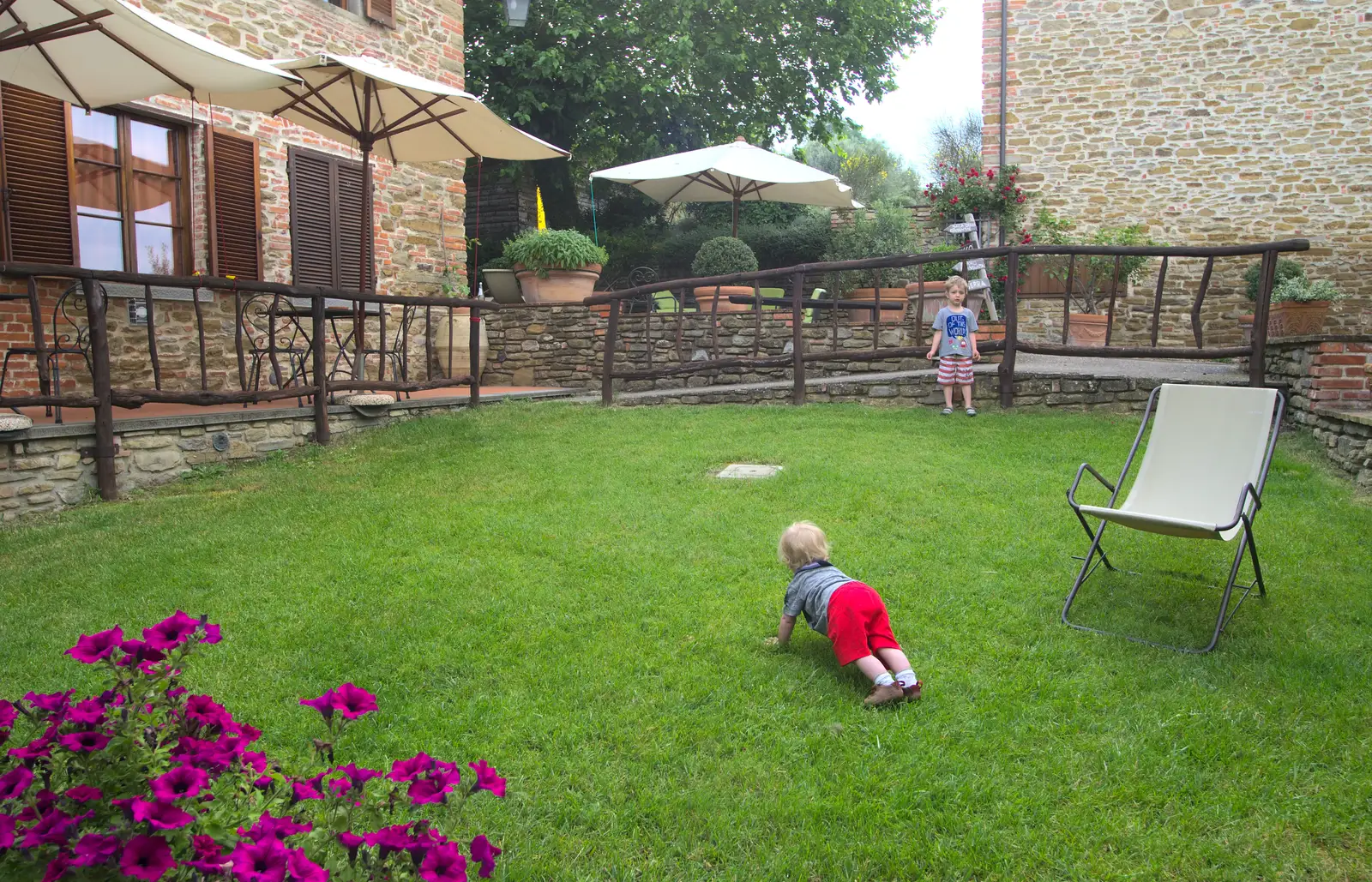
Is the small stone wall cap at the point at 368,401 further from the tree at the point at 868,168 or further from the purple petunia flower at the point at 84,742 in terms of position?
the tree at the point at 868,168

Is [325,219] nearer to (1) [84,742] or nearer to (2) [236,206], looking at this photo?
(2) [236,206]

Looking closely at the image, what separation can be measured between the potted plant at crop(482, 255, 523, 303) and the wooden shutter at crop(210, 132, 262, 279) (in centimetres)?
330

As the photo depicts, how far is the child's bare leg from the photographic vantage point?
2803 millimetres

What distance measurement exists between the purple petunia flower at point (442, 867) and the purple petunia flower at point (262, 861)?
18 cm

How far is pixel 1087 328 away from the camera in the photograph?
10.8 meters

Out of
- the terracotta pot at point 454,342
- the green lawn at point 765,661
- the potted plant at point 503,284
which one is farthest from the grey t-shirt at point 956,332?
the potted plant at point 503,284

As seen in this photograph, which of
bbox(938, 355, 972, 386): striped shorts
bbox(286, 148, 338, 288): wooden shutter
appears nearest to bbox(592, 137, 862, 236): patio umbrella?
bbox(286, 148, 338, 288): wooden shutter

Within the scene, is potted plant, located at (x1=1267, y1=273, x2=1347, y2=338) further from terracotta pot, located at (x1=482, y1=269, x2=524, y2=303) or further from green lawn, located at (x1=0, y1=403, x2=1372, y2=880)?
terracotta pot, located at (x1=482, y1=269, x2=524, y2=303)

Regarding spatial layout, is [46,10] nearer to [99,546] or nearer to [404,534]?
[99,546]

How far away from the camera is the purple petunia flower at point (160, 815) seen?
1.16 metres

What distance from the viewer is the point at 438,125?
776cm

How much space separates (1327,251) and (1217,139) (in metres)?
2.01

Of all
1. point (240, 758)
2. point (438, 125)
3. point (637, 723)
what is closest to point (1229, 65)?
point (438, 125)

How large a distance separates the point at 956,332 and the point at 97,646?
23.0 feet
